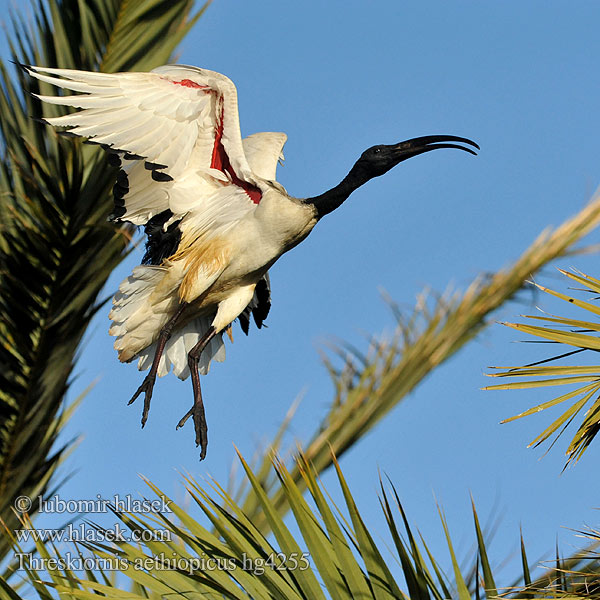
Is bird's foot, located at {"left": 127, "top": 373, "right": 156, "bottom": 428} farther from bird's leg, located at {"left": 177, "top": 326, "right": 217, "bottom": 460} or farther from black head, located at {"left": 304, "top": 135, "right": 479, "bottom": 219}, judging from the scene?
black head, located at {"left": 304, "top": 135, "right": 479, "bottom": 219}

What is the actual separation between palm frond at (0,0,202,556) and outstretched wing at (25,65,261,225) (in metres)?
0.15

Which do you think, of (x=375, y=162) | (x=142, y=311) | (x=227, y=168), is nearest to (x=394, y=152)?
(x=375, y=162)

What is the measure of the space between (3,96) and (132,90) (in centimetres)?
61

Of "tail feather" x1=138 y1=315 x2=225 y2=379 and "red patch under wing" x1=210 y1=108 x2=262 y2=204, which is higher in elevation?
"red patch under wing" x1=210 y1=108 x2=262 y2=204

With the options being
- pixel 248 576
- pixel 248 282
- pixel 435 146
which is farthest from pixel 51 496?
pixel 435 146

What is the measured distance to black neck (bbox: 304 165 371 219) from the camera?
177 inches

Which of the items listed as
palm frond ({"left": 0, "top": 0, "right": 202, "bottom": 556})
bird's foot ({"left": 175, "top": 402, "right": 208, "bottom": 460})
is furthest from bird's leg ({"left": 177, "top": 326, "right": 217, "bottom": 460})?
palm frond ({"left": 0, "top": 0, "right": 202, "bottom": 556})

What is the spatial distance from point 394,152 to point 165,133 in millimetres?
1157

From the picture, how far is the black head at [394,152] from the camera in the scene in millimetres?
4637

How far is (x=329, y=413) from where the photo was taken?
3615 mm

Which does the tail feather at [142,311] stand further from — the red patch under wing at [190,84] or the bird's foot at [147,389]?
the red patch under wing at [190,84]

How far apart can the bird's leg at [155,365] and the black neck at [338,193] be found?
0.77 m

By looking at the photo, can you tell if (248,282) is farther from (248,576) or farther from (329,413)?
(248,576)

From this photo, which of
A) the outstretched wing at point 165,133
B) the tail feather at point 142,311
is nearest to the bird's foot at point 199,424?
the tail feather at point 142,311
